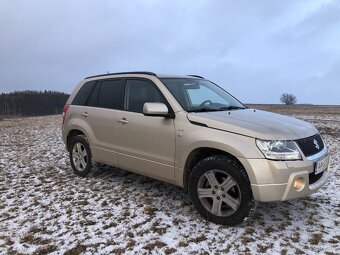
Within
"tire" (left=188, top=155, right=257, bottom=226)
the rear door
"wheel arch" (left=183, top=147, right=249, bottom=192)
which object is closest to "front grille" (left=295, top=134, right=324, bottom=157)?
"tire" (left=188, top=155, right=257, bottom=226)

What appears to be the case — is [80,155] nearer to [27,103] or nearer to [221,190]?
[221,190]

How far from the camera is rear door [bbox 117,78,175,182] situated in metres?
4.93

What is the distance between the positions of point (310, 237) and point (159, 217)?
1.87m

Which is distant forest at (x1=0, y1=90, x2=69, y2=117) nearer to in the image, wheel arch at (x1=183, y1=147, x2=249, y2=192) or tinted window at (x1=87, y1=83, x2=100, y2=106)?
tinted window at (x1=87, y1=83, x2=100, y2=106)

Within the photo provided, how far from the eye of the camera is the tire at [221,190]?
4151 mm

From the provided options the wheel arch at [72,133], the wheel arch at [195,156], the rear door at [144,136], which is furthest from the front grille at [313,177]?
the wheel arch at [72,133]

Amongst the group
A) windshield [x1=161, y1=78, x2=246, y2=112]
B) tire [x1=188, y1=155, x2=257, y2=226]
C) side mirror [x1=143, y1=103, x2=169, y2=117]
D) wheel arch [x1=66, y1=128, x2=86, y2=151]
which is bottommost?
tire [x1=188, y1=155, x2=257, y2=226]

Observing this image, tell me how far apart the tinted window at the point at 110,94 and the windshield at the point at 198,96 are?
0.96 m

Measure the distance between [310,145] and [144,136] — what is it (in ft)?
7.43

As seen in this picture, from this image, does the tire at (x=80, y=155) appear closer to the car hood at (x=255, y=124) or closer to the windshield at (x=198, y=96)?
the windshield at (x=198, y=96)

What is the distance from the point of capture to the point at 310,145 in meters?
4.36

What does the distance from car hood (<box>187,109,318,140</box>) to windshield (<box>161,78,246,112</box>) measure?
0.31 metres

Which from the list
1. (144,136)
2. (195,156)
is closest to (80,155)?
(144,136)

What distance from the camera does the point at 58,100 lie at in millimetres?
85312
